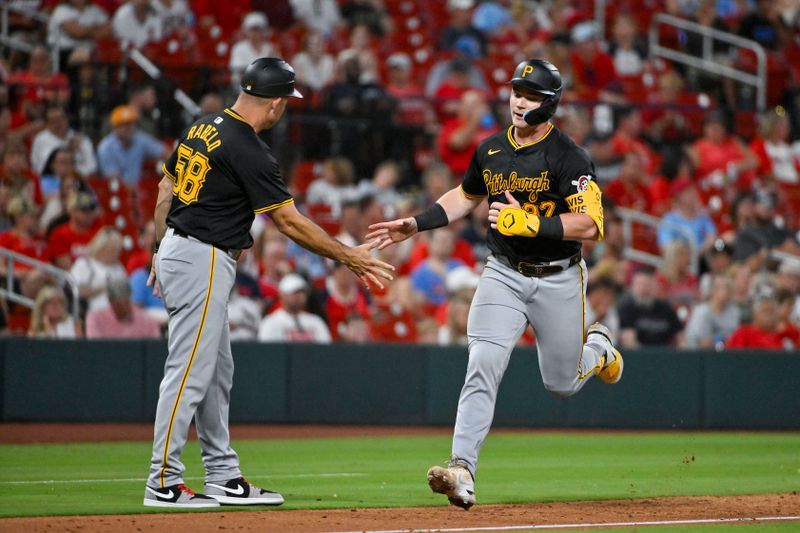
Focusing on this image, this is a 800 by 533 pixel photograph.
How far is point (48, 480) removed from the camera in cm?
821

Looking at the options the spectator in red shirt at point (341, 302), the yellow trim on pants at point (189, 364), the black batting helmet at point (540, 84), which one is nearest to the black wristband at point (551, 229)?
the black batting helmet at point (540, 84)

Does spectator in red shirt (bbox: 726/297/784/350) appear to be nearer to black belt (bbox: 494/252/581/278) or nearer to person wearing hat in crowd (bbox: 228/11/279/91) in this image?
person wearing hat in crowd (bbox: 228/11/279/91)

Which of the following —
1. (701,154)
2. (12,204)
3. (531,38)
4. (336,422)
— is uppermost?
(531,38)

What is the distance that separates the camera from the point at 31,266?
12.4m

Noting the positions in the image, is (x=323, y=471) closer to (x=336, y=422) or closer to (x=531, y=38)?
(x=336, y=422)

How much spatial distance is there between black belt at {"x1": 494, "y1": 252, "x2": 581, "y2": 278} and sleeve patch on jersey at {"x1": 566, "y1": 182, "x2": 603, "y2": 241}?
32 centimetres

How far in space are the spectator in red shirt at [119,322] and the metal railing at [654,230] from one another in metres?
5.55

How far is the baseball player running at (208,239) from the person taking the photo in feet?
21.8

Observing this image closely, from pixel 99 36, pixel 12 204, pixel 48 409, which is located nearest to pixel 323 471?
pixel 48 409

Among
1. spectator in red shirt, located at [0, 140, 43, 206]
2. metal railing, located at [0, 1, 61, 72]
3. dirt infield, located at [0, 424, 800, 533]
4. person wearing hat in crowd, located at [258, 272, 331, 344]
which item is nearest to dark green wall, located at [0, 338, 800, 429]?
person wearing hat in crowd, located at [258, 272, 331, 344]

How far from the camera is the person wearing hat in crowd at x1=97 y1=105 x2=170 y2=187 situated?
13898 mm

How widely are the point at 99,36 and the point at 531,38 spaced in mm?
6425

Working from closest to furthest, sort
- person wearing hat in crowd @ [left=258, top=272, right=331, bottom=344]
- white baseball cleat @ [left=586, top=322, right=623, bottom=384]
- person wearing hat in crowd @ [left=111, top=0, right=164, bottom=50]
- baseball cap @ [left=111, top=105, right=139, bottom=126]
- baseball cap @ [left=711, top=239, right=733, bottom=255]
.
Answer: white baseball cleat @ [left=586, top=322, right=623, bottom=384], person wearing hat in crowd @ [left=258, top=272, right=331, bottom=344], baseball cap @ [left=111, top=105, right=139, bottom=126], baseball cap @ [left=711, top=239, right=733, bottom=255], person wearing hat in crowd @ [left=111, top=0, right=164, bottom=50]

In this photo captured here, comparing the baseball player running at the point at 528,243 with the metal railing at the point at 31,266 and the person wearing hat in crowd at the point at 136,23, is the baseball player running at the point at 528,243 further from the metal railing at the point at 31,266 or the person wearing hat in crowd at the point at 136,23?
the person wearing hat in crowd at the point at 136,23
